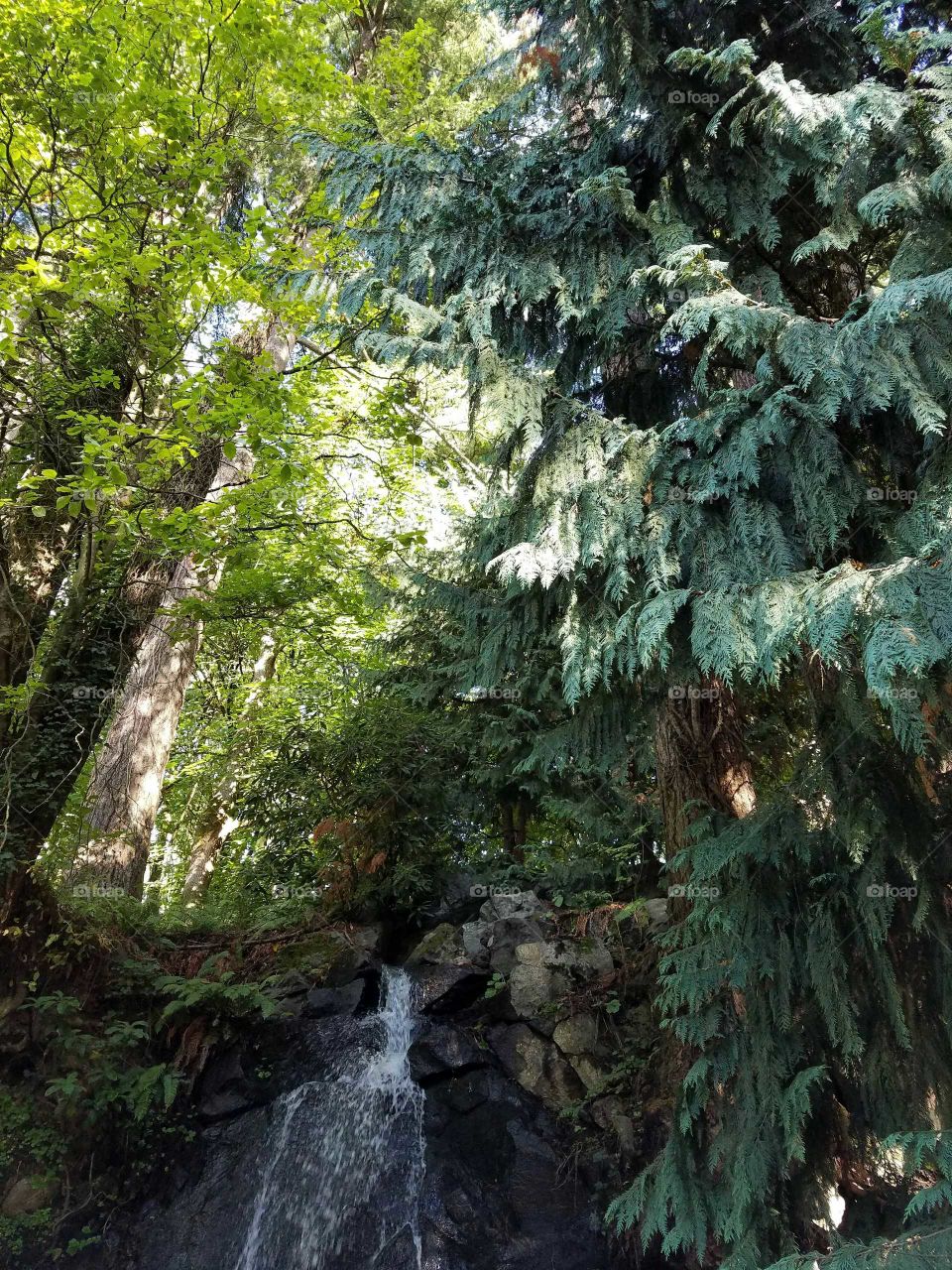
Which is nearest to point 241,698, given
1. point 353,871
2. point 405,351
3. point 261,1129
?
point 353,871

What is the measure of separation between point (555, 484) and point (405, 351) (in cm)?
87

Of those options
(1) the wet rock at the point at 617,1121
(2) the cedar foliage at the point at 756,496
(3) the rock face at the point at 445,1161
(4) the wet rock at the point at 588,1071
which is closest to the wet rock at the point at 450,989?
(3) the rock face at the point at 445,1161

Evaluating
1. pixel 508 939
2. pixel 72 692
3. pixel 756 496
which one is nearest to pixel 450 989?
pixel 508 939

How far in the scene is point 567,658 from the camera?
Result: 3.20 meters

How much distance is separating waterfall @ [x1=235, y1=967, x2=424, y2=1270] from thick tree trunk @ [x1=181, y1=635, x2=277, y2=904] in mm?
3708

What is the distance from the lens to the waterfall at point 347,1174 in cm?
514

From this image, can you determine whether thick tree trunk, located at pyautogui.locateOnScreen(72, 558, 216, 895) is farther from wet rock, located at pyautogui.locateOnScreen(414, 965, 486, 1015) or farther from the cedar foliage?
the cedar foliage

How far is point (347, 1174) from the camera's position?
5465 mm

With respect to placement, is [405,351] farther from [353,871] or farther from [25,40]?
[353,871]

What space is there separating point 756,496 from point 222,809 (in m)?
8.26

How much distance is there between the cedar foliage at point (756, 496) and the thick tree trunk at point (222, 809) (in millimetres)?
5707

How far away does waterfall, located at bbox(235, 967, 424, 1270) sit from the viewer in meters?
5.14

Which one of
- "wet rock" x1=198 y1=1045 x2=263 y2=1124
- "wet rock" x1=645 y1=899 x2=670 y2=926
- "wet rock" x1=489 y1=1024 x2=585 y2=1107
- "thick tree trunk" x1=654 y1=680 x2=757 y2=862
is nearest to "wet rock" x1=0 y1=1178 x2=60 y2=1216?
"wet rock" x1=198 y1=1045 x2=263 y2=1124

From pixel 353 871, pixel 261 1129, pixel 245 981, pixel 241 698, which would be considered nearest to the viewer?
pixel 261 1129
